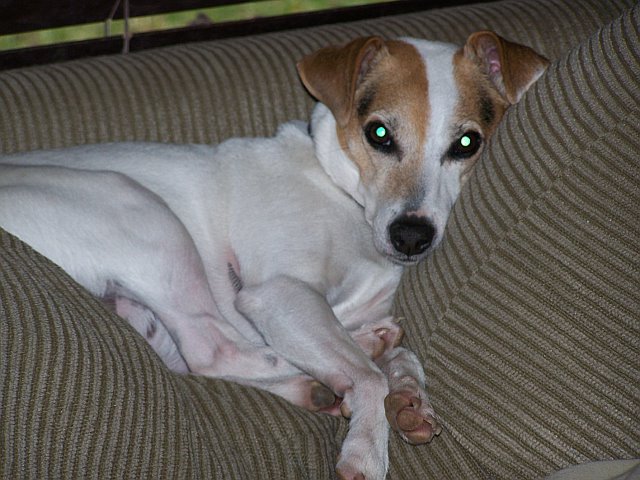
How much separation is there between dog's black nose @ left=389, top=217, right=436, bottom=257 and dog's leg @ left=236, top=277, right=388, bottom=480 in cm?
31

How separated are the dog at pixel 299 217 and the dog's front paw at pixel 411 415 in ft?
0.16

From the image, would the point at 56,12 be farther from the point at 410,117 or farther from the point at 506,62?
the point at 506,62

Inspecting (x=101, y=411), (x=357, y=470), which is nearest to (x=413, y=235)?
(x=357, y=470)

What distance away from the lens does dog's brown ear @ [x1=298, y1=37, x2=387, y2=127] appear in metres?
2.82

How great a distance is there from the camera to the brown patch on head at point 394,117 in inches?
109

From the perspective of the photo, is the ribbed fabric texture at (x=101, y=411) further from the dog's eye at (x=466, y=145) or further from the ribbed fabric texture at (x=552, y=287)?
the dog's eye at (x=466, y=145)

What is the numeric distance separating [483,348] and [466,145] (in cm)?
81

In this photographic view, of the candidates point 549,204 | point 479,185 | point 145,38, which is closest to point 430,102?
point 479,185

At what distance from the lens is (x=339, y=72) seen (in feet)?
9.28

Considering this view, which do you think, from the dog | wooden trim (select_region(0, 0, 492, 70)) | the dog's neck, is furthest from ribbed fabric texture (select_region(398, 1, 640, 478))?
wooden trim (select_region(0, 0, 492, 70))

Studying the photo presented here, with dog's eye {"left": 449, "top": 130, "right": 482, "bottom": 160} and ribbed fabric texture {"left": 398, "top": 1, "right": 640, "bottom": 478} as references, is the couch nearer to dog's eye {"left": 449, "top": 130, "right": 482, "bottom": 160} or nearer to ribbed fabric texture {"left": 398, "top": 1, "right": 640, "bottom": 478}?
ribbed fabric texture {"left": 398, "top": 1, "right": 640, "bottom": 478}

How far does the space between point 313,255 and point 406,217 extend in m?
0.34

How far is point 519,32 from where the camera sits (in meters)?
3.61

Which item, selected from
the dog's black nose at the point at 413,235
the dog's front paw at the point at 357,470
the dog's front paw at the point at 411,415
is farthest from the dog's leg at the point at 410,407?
the dog's black nose at the point at 413,235
